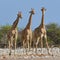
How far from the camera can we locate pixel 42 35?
2180 centimetres

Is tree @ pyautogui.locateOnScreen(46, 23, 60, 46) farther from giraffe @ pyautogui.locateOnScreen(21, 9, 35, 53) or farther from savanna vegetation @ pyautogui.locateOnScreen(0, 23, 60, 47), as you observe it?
giraffe @ pyautogui.locateOnScreen(21, 9, 35, 53)

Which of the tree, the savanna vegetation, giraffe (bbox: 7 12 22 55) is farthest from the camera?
the tree

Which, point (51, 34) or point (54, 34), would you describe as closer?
point (54, 34)

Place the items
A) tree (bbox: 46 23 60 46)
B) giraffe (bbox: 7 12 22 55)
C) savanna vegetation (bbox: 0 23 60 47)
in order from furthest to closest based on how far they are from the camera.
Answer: tree (bbox: 46 23 60 46) → savanna vegetation (bbox: 0 23 60 47) → giraffe (bbox: 7 12 22 55)

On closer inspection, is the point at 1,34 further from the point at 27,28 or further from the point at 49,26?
the point at 27,28

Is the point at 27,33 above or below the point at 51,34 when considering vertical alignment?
below

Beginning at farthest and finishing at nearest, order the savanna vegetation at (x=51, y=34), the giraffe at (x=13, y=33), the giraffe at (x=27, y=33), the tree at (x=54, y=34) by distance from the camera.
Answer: the tree at (x=54, y=34), the savanna vegetation at (x=51, y=34), the giraffe at (x=27, y=33), the giraffe at (x=13, y=33)

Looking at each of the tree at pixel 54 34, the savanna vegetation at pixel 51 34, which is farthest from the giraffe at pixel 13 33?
the tree at pixel 54 34

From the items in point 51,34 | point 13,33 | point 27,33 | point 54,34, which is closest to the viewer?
point 13,33

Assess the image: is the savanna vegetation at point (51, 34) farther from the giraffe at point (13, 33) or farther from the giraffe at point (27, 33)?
the giraffe at point (13, 33)

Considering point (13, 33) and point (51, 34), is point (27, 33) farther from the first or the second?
point (51, 34)

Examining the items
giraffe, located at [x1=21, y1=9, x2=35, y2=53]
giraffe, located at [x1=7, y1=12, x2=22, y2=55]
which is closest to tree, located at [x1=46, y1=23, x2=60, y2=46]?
giraffe, located at [x1=21, y1=9, x2=35, y2=53]

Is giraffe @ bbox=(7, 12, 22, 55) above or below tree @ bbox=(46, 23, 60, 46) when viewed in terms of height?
below

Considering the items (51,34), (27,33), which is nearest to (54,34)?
(51,34)
